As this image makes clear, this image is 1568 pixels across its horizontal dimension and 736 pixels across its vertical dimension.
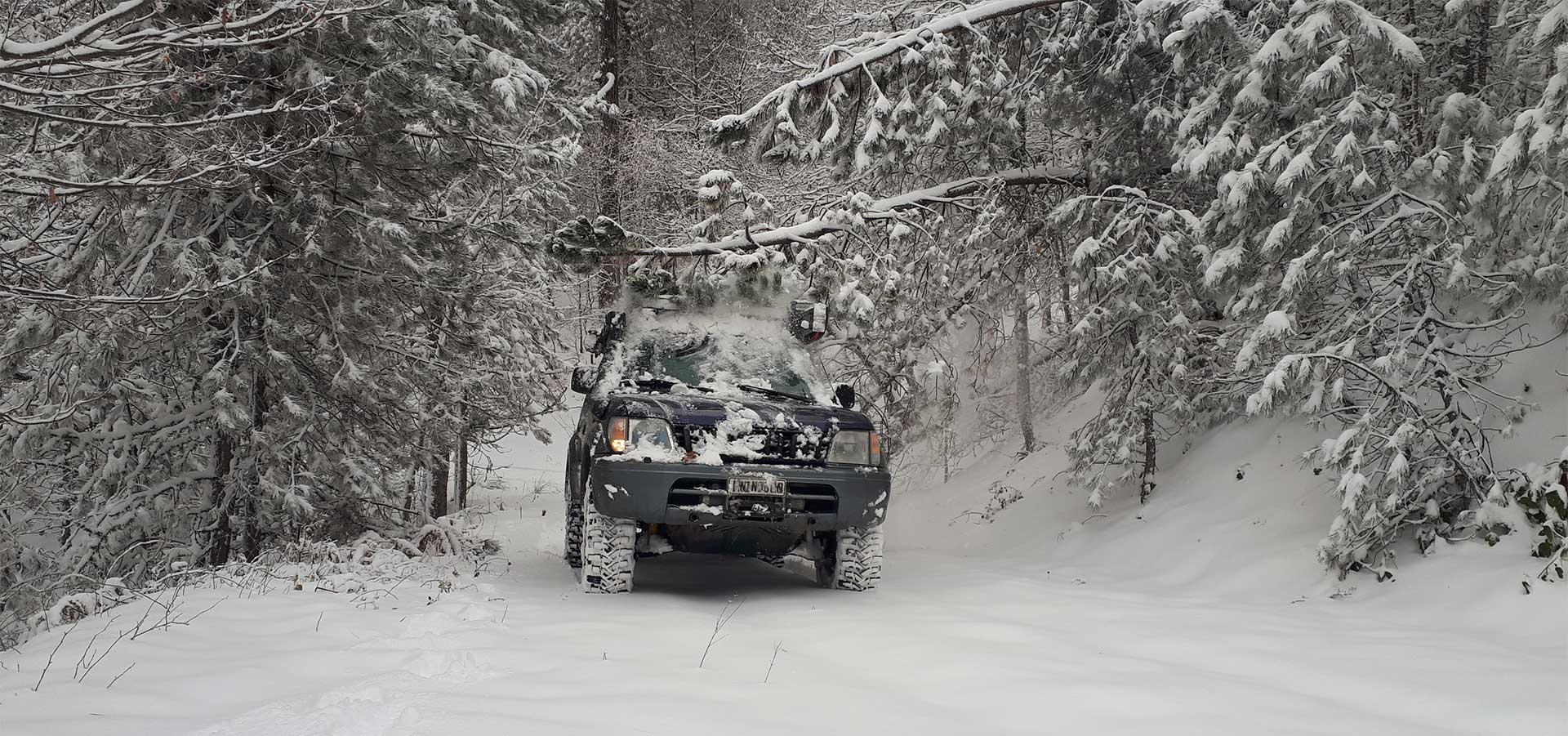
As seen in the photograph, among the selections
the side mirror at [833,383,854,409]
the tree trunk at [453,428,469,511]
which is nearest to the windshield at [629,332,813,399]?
the side mirror at [833,383,854,409]

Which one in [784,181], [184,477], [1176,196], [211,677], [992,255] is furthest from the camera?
[784,181]

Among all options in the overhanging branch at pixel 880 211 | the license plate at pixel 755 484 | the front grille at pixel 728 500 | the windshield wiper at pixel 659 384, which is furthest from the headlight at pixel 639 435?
the overhanging branch at pixel 880 211

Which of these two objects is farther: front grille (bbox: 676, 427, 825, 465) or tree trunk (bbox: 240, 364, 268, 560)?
tree trunk (bbox: 240, 364, 268, 560)

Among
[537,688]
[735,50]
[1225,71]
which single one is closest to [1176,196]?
[1225,71]

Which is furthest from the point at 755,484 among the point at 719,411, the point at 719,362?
the point at 719,362

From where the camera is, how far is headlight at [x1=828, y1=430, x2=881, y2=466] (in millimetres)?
6578

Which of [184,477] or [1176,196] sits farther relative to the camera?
[1176,196]

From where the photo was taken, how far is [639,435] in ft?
20.7

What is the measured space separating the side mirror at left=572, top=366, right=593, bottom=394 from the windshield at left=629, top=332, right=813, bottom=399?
47 cm

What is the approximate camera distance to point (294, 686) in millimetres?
3789

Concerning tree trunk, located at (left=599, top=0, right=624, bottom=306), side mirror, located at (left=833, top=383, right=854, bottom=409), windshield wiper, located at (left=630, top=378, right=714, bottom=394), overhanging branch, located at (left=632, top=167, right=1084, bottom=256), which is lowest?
side mirror, located at (left=833, top=383, right=854, bottom=409)

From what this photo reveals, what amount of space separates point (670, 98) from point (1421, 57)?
15.1 m

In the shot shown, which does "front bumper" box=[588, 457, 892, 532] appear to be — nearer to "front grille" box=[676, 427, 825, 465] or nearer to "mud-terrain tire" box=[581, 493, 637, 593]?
"front grille" box=[676, 427, 825, 465]

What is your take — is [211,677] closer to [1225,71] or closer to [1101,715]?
[1101,715]
